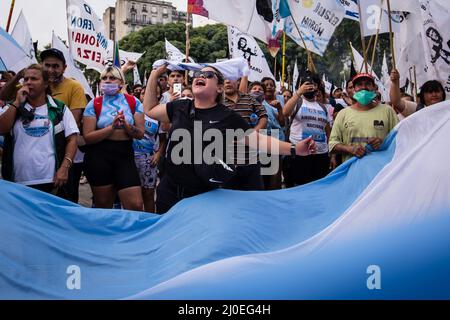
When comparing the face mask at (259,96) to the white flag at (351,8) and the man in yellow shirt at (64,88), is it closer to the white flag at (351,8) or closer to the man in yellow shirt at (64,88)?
the man in yellow shirt at (64,88)

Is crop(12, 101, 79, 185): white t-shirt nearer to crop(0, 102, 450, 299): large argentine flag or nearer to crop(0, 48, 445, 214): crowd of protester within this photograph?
crop(0, 48, 445, 214): crowd of protester

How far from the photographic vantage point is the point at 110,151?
5195 mm

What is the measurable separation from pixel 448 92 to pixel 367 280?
469cm

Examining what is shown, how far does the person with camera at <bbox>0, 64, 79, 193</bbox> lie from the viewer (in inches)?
179

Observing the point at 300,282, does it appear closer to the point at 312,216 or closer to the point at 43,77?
the point at 312,216

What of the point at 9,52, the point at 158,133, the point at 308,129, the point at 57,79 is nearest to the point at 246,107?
the point at 308,129

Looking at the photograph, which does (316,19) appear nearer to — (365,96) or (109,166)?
(365,96)

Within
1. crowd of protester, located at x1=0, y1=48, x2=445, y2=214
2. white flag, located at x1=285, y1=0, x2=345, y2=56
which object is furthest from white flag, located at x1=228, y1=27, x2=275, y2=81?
crowd of protester, located at x1=0, y1=48, x2=445, y2=214

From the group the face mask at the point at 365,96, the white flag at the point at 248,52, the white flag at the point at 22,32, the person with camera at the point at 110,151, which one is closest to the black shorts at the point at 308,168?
the face mask at the point at 365,96

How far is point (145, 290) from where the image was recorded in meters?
3.12

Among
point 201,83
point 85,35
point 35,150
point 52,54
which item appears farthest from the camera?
point 85,35

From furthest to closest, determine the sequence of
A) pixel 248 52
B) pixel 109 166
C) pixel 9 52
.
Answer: pixel 248 52
pixel 9 52
pixel 109 166

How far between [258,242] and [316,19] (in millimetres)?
6348
